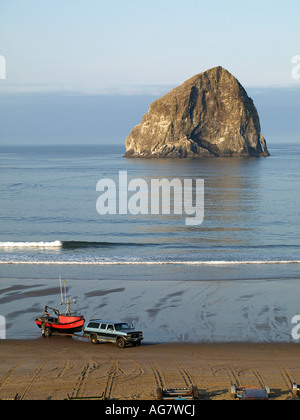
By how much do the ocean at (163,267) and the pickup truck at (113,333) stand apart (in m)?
1.28

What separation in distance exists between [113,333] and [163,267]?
636 inches

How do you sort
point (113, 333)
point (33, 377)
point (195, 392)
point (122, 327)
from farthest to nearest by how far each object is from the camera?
point (122, 327)
point (113, 333)
point (33, 377)
point (195, 392)

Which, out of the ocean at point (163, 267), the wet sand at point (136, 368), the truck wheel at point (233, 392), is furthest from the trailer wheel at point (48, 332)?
the truck wheel at point (233, 392)

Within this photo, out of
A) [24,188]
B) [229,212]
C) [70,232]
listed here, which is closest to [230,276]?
[70,232]

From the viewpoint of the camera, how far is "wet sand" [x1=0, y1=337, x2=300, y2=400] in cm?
1744

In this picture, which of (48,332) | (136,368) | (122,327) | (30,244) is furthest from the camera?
(30,244)

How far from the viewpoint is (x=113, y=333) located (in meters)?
22.7

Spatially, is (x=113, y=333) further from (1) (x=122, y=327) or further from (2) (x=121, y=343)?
(2) (x=121, y=343)

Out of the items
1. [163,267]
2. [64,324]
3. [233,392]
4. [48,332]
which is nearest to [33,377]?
[48,332]

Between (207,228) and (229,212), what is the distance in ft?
33.8

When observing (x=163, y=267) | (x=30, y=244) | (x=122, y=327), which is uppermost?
(x=30, y=244)

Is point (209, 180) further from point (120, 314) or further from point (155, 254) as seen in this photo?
point (120, 314)

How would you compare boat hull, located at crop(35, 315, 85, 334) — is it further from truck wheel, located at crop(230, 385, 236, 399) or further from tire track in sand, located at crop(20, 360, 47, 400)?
truck wheel, located at crop(230, 385, 236, 399)

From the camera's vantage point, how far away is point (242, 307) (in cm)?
2825
